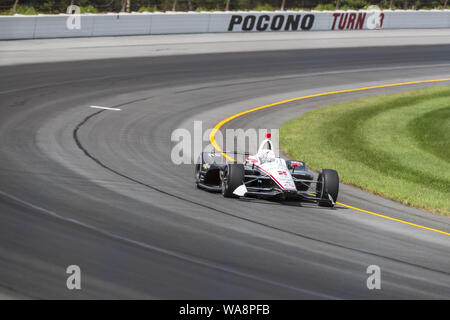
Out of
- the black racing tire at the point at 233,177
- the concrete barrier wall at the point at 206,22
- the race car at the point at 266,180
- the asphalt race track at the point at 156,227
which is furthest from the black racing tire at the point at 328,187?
the concrete barrier wall at the point at 206,22

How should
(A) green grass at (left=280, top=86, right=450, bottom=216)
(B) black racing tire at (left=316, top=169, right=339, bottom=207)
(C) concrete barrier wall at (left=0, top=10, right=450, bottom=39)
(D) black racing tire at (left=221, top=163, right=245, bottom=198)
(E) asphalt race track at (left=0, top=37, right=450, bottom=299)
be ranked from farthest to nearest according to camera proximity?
(C) concrete barrier wall at (left=0, top=10, right=450, bottom=39)
(A) green grass at (left=280, top=86, right=450, bottom=216)
(B) black racing tire at (left=316, top=169, right=339, bottom=207)
(D) black racing tire at (left=221, top=163, right=245, bottom=198)
(E) asphalt race track at (left=0, top=37, right=450, bottom=299)

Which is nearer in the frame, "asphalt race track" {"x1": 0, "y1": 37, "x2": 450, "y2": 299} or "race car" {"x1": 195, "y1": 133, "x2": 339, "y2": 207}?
"asphalt race track" {"x1": 0, "y1": 37, "x2": 450, "y2": 299}

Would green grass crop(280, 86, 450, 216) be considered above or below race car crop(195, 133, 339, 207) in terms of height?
below

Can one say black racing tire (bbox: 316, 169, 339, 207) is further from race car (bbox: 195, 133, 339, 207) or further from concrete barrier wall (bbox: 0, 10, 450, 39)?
concrete barrier wall (bbox: 0, 10, 450, 39)

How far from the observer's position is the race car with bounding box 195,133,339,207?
51.9 ft

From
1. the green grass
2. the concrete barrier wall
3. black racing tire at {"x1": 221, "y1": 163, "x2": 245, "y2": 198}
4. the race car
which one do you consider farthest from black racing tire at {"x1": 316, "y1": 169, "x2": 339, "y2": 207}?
the concrete barrier wall

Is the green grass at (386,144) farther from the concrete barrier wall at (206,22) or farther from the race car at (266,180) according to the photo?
the concrete barrier wall at (206,22)

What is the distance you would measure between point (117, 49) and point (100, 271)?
2947cm

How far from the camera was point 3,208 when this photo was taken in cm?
1416

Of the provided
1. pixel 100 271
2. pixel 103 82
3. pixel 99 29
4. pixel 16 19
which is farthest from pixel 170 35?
pixel 100 271

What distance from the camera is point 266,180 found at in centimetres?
1656

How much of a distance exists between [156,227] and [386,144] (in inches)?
476

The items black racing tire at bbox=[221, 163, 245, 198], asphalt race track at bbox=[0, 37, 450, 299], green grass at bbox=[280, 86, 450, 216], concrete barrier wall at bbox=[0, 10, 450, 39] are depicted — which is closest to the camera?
asphalt race track at bbox=[0, 37, 450, 299]

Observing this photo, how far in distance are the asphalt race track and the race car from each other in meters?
0.31
